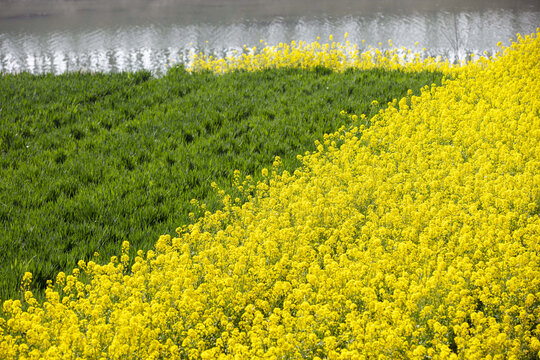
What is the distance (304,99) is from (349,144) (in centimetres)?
234

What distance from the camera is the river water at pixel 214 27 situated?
644 inches

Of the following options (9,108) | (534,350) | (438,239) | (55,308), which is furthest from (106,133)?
(534,350)

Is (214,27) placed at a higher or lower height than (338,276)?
higher

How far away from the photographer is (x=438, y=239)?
4836mm

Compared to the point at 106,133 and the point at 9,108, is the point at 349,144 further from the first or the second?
the point at 9,108

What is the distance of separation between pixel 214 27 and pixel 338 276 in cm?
1888

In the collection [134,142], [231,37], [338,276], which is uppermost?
[231,37]

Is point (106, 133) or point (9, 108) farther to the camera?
point (9, 108)

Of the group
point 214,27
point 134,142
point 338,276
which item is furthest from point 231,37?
point 338,276

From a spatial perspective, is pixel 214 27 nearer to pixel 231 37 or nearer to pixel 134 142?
pixel 231 37

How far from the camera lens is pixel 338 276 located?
13.4ft

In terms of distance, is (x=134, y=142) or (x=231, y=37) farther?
(x=231, y=37)

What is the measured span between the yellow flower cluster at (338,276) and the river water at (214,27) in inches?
347

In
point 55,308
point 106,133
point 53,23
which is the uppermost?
point 53,23
